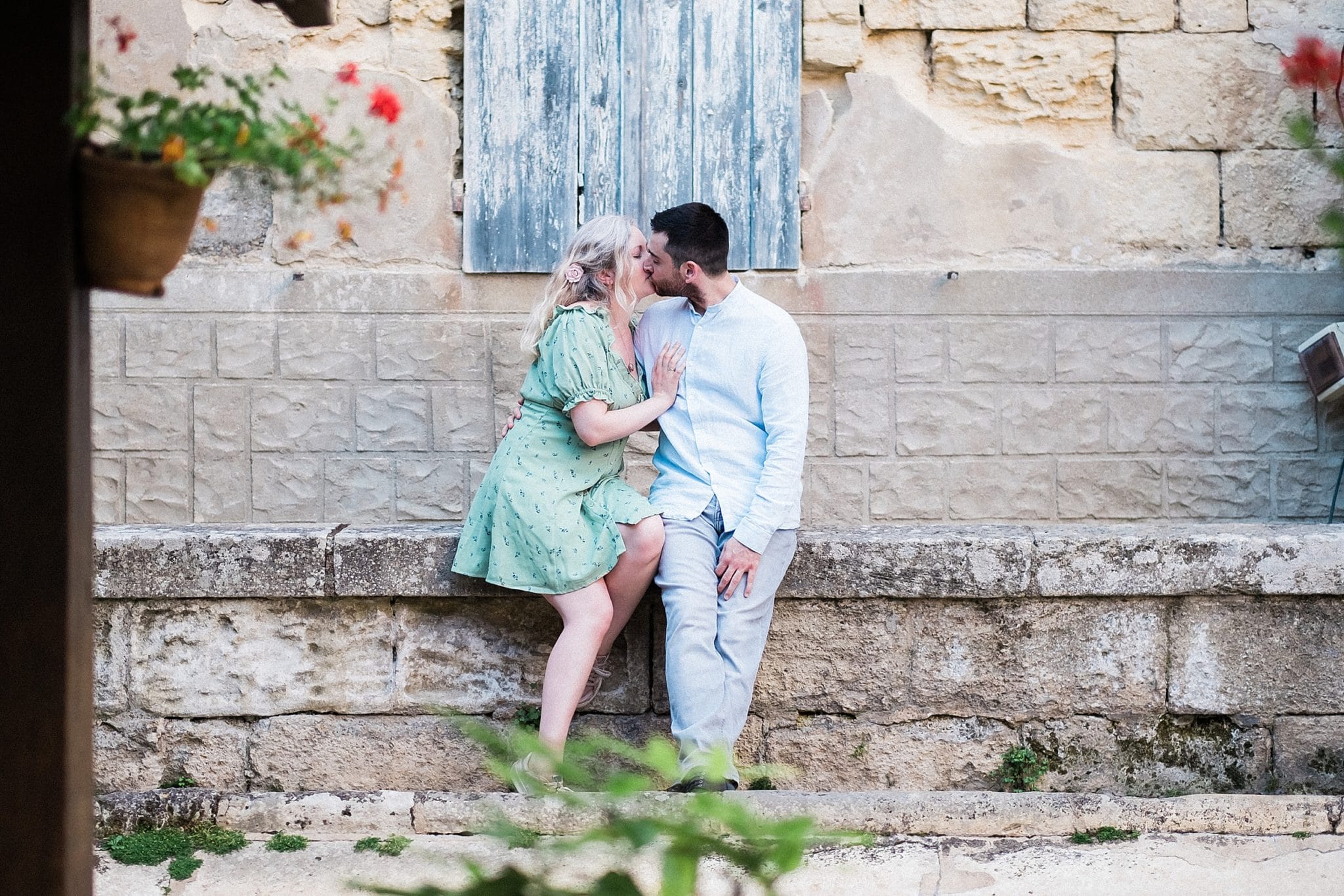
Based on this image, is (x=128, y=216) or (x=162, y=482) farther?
(x=162, y=482)

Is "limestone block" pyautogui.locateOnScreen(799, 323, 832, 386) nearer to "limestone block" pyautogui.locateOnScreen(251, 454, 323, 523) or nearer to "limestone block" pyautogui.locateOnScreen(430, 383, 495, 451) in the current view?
"limestone block" pyautogui.locateOnScreen(430, 383, 495, 451)

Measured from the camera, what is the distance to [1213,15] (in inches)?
224

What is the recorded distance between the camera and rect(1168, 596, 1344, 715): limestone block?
3879mm

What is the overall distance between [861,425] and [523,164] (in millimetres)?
1793

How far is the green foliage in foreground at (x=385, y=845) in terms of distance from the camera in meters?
3.54

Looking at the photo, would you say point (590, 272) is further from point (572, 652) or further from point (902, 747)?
point (902, 747)

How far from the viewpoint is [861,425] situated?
5.73m

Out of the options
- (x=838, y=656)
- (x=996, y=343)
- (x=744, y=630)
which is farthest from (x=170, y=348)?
(x=996, y=343)

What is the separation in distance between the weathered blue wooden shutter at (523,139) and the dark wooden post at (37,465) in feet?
13.2

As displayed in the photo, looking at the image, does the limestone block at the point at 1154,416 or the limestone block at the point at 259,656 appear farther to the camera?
the limestone block at the point at 1154,416

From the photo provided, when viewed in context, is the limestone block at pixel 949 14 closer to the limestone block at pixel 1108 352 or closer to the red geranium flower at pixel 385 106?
the limestone block at pixel 1108 352

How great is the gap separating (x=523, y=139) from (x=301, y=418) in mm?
1494

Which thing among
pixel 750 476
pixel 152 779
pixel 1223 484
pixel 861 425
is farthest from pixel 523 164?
pixel 1223 484

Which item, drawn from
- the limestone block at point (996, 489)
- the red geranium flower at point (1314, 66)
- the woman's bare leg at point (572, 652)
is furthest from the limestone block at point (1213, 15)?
the woman's bare leg at point (572, 652)
